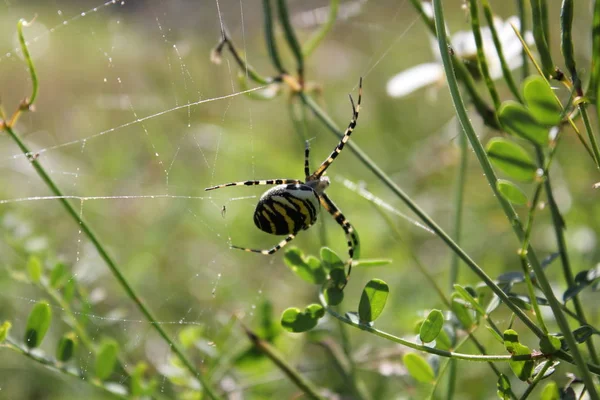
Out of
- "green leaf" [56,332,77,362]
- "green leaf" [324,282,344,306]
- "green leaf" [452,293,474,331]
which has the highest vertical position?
"green leaf" [324,282,344,306]

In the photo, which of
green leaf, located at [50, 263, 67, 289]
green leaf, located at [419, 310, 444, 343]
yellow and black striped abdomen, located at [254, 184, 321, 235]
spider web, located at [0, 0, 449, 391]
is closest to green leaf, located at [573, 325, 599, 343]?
green leaf, located at [419, 310, 444, 343]

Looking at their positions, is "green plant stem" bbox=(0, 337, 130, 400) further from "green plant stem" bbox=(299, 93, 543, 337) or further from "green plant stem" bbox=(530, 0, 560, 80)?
"green plant stem" bbox=(530, 0, 560, 80)

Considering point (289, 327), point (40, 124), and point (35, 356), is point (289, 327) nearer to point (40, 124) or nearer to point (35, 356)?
point (35, 356)

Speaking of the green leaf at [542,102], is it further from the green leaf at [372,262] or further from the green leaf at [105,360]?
the green leaf at [105,360]

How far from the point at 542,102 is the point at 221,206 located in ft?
6.53

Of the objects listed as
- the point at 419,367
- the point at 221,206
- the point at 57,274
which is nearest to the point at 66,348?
the point at 57,274

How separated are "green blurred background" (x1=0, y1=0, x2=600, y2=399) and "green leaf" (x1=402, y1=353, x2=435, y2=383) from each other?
0.90 feet

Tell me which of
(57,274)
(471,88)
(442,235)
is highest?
(471,88)

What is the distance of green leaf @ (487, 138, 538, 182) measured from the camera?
1.82 feet

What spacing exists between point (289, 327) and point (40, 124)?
3.69 metres

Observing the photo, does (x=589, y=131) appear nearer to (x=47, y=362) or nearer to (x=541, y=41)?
(x=541, y=41)

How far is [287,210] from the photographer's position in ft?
4.51

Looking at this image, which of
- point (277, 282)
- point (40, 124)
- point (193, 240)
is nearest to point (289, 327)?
point (277, 282)

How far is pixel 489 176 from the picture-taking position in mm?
619
